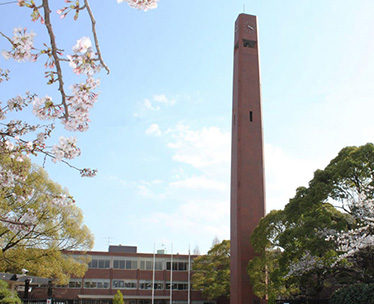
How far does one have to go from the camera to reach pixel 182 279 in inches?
1606

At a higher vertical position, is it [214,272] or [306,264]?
[306,264]

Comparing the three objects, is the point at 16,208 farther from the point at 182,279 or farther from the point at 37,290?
the point at 182,279

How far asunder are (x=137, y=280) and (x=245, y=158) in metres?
19.2

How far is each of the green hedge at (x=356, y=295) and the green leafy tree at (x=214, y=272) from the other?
18.2m

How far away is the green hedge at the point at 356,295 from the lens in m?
14.2

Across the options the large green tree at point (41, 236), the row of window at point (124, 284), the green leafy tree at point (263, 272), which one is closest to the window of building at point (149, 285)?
the row of window at point (124, 284)

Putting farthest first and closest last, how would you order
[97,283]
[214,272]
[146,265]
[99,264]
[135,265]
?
[146,265] → [135,265] → [99,264] → [97,283] → [214,272]

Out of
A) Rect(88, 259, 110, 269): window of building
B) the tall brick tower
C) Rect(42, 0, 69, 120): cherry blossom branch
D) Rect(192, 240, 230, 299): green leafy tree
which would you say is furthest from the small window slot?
Rect(42, 0, 69, 120): cherry blossom branch

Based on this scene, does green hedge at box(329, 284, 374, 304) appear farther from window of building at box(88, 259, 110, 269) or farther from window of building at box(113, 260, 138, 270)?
window of building at box(88, 259, 110, 269)

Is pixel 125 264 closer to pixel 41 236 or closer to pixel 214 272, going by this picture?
pixel 214 272

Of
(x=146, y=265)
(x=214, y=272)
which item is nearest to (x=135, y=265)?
(x=146, y=265)

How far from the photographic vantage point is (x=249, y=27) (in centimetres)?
3020

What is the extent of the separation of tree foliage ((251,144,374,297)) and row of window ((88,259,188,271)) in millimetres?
22069

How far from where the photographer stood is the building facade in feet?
126
